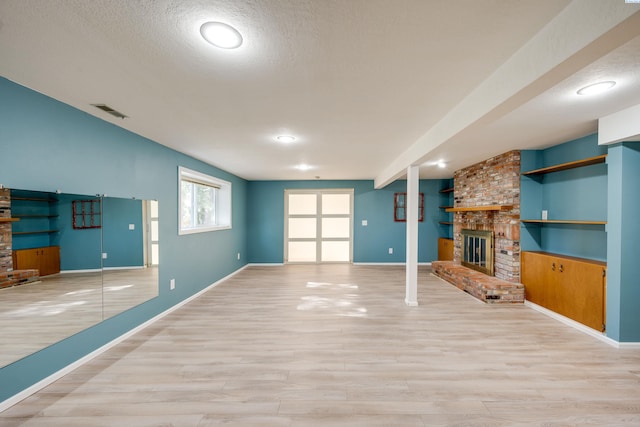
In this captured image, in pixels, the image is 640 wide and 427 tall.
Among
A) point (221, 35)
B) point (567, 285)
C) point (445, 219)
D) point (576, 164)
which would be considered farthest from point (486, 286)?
point (221, 35)

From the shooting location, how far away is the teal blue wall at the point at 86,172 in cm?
195

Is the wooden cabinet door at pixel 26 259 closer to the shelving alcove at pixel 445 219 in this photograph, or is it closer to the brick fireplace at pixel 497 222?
the brick fireplace at pixel 497 222

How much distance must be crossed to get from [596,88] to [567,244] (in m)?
2.56

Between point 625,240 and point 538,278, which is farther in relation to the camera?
point 538,278

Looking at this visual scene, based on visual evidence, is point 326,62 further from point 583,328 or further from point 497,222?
point 497,222

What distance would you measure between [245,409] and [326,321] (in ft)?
5.44

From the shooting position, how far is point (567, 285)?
3.31 m

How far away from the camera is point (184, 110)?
95.0 inches

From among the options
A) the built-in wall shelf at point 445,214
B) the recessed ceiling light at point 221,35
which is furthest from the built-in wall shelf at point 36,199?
the built-in wall shelf at point 445,214

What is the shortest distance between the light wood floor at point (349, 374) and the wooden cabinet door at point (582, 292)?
0.24 metres

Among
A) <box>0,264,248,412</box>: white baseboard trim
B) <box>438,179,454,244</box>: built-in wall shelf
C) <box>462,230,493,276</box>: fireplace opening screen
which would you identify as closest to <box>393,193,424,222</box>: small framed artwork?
<box>438,179,454,244</box>: built-in wall shelf

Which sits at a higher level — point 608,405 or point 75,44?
point 75,44

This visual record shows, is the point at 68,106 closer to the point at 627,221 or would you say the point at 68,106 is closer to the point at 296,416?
the point at 296,416

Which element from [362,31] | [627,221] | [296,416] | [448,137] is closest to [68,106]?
[362,31]
